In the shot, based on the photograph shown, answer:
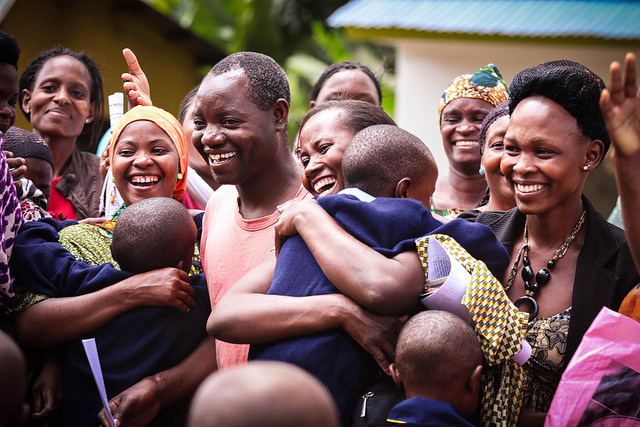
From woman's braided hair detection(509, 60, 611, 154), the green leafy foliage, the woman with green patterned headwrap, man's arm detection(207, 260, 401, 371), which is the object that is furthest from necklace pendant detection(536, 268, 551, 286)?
the green leafy foliage

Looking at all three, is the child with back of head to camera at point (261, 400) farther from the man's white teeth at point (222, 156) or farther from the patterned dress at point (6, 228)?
the man's white teeth at point (222, 156)

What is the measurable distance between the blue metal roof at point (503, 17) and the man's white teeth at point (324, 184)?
8.11m

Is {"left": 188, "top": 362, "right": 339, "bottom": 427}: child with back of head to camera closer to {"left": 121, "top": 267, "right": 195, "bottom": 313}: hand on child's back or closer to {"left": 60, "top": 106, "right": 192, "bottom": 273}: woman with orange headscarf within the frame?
{"left": 121, "top": 267, "right": 195, "bottom": 313}: hand on child's back

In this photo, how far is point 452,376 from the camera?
3.40m

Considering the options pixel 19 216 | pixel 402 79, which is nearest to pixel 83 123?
pixel 19 216

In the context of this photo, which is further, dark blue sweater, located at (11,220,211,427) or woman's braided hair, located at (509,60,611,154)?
dark blue sweater, located at (11,220,211,427)

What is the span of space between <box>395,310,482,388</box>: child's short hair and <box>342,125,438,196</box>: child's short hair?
63cm

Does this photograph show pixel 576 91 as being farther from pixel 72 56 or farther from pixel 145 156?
pixel 72 56

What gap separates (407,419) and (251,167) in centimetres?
158

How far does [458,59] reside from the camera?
12.7m

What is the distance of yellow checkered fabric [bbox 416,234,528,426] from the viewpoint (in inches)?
139

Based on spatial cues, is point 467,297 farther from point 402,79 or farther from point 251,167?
point 402,79

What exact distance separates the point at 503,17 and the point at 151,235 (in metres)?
9.49

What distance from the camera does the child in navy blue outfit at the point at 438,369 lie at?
132 inches
